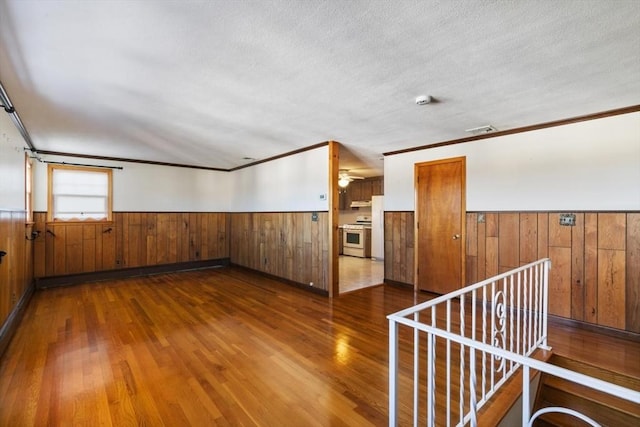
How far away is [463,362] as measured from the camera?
1627 mm

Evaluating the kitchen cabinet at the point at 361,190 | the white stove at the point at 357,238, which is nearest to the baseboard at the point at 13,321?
the white stove at the point at 357,238

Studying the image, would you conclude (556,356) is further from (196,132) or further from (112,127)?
(112,127)

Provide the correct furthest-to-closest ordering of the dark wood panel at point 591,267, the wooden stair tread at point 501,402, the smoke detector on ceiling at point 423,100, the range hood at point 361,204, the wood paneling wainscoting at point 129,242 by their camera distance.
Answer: the range hood at point 361,204 → the wood paneling wainscoting at point 129,242 → the dark wood panel at point 591,267 → the smoke detector on ceiling at point 423,100 → the wooden stair tread at point 501,402

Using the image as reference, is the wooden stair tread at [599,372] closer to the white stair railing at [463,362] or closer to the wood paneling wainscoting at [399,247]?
the white stair railing at [463,362]

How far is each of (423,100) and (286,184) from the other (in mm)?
3216

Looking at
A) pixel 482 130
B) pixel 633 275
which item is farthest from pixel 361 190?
pixel 633 275

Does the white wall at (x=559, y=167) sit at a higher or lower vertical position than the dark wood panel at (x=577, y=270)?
higher

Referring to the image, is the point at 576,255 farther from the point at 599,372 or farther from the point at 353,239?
the point at 353,239

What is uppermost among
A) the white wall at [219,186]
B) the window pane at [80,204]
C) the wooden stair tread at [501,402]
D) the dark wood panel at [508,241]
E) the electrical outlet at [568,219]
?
the white wall at [219,186]

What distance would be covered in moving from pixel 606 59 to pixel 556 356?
248 cm

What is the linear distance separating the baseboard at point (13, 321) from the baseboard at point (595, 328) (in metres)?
5.69

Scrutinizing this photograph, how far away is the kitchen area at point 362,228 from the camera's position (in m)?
7.25

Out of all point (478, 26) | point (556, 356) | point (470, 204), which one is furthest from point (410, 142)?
point (556, 356)

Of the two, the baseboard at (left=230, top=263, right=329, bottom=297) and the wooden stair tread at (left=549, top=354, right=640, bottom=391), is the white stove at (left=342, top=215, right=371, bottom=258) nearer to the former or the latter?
the baseboard at (left=230, top=263, right=329, bottom=297)
